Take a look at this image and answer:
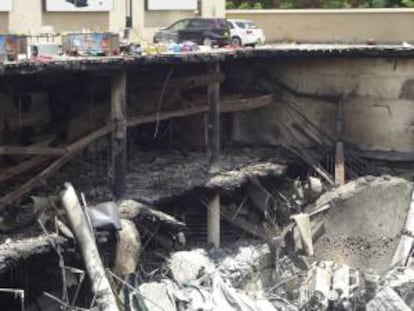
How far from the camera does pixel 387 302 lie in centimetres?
2005

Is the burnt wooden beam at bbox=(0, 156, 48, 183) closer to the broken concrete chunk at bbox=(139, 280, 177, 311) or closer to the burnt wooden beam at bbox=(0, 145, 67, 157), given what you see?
the burnt wooden beam at bbox=(0, 145, 67, 157)

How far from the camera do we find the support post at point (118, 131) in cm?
1989

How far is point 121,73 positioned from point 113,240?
11.6 ft

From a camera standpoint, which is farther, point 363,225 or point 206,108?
point 363,225

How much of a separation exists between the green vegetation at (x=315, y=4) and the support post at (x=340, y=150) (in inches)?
712

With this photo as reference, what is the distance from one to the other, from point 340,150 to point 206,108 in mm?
4130

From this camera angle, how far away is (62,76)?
2223 cm

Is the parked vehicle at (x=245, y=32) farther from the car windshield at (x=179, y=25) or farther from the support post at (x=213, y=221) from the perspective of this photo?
the support post at (x=213, y=221)

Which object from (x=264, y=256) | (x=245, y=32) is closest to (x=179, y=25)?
(x=245, y=32)

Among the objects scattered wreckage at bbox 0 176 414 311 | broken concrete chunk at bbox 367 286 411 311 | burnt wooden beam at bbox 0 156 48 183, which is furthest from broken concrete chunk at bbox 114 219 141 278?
broken concrete chunk at bbox 367 286 411 311

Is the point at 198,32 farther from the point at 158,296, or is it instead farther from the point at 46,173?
the point at 158,296

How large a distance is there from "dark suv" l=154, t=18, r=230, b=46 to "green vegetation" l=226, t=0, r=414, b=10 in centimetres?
1288

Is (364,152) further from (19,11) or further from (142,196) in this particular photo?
(19,11)

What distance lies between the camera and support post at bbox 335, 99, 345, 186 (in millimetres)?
24703
